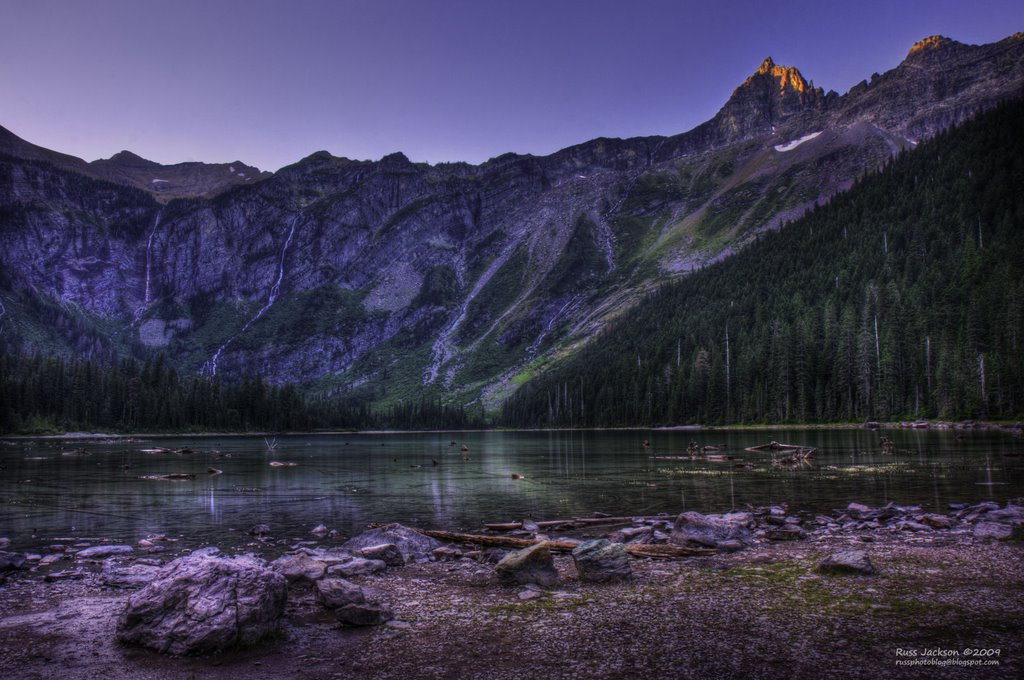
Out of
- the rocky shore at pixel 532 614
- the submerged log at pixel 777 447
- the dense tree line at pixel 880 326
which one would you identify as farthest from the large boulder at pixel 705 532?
the dense tree line at pixel 880 326

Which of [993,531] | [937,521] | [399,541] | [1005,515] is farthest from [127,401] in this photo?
[993,531]

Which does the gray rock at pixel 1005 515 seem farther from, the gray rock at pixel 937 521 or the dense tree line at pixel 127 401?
the dense tree line at pixel 127 401

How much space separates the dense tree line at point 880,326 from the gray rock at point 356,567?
358 feet

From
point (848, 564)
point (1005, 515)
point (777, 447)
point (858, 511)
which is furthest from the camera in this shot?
point (777, 447)

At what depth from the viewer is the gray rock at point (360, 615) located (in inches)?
433

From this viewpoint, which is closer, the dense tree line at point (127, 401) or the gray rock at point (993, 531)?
the gray rock at point (993, 531)

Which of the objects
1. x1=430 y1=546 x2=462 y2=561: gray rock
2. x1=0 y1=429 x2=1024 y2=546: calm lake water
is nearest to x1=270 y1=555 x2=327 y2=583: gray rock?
Answer: x1=430 y1=546 x2=462 y2=561: gray rock

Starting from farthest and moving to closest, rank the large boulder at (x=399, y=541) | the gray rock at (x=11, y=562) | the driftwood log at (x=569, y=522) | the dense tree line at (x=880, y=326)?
the dense tree line at (x=880, y=326) < the driftwood log at (x=569, y=522) < the large boulder at (x=399, y=541) < the gray rock at (x=11, y=562)

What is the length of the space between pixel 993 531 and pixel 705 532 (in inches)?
366

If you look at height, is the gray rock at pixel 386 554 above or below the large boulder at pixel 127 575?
below

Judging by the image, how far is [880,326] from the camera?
124000 millimetres

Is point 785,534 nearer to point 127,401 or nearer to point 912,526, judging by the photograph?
point 912,526

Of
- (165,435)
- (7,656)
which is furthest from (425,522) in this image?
(165,435)

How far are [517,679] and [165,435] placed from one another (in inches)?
6866
